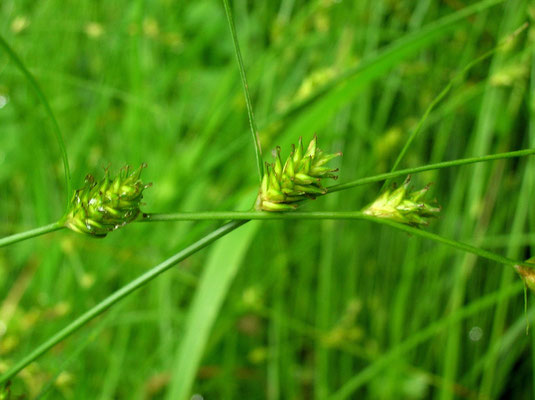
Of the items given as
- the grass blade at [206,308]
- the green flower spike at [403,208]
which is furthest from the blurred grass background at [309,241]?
the green flower spike at [403,208]

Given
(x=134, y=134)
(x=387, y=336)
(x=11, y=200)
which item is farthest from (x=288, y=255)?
(x=11, y=200)

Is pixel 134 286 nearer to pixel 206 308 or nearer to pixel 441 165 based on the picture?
pixel 441 165

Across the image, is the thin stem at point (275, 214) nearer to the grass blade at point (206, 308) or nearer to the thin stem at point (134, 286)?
the thin stem at point (134, 286)

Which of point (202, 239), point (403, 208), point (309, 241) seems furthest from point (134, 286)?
point (309, 241)

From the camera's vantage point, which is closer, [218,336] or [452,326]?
[452,326]

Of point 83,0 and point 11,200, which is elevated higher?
point 83,0

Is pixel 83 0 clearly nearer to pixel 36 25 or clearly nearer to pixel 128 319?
pixel 36 25
